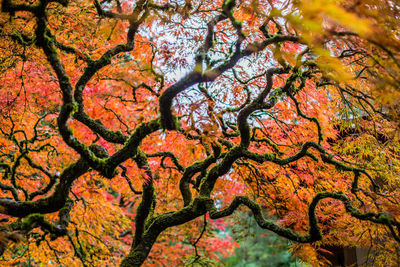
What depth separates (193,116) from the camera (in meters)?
2.81

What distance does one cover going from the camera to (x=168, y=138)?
412 cm

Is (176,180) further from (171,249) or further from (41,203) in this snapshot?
(171,249)

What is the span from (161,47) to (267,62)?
1.39m

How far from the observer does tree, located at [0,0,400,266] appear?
2455 mm

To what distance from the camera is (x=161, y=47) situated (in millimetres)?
3703

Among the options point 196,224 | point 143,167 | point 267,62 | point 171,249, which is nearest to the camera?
point 143,167

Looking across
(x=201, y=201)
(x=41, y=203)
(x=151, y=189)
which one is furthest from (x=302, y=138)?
(x=41, y=203)

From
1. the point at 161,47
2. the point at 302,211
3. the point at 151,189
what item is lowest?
the point at 302,211

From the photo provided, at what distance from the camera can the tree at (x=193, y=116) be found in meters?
2.46

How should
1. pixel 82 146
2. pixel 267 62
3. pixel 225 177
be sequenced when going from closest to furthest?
pixel 82 146 < pixel 267 62 < pixel 225 177

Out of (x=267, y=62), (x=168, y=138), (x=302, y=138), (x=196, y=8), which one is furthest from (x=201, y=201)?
(x=196, y=8)

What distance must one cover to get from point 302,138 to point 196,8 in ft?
7.16

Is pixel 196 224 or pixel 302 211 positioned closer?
pixel 302 211

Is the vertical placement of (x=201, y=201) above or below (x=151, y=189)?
below
